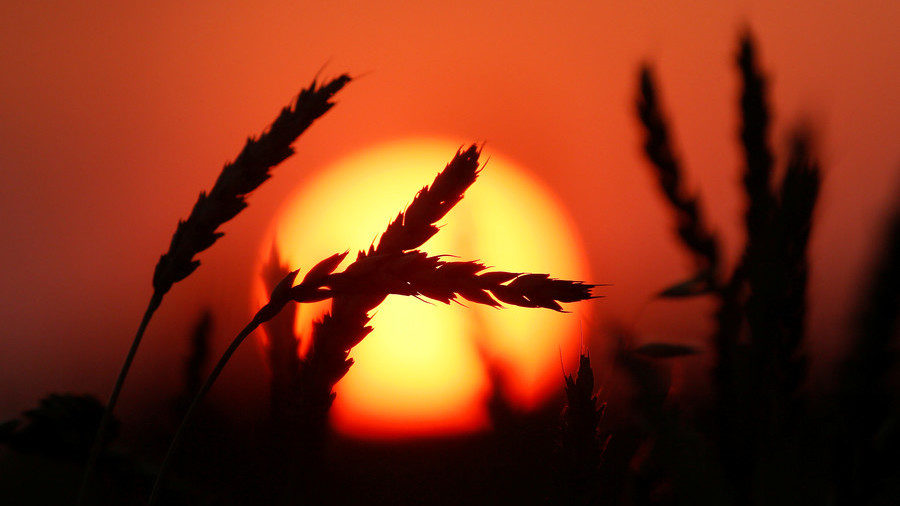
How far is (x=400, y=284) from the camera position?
0.58 metres

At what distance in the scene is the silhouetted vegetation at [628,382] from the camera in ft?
1.37

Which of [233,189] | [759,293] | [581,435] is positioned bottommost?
[581,435]

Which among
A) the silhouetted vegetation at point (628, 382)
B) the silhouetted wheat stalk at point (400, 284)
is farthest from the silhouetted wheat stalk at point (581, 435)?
the silhouetted wheat stalk at point (400, 284)

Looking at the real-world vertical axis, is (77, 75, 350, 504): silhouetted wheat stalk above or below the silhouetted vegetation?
above

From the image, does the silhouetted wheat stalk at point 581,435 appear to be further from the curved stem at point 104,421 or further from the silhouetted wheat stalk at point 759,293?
the curved stem at point 104,421

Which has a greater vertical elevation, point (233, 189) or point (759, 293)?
point (233, 189)

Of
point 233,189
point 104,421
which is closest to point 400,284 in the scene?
point 233,189

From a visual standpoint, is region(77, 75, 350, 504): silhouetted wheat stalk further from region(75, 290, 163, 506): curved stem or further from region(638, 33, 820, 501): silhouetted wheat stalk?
region(638, 33, 820, 501): silhouetted wheat stalk

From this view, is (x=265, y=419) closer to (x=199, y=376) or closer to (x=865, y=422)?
(x=199, y=376)

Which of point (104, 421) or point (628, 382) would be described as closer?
point (628, 382)

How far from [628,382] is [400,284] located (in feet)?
0.82

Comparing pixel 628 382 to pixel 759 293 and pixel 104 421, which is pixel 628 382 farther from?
pixel 104 421

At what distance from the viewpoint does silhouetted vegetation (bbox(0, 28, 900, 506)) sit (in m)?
0.42

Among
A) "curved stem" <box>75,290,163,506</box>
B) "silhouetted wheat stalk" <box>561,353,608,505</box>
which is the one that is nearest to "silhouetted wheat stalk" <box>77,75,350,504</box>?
"curved stem" <box>75,290,163,506</box>
